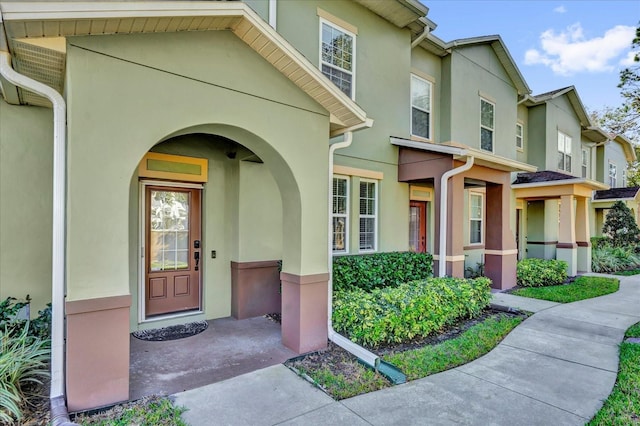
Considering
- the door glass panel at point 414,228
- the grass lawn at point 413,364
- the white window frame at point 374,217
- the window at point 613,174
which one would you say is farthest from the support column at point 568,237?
the window at point 613,174

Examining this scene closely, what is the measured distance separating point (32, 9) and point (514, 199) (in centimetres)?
1420

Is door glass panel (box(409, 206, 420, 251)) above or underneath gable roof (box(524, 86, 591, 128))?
underneath

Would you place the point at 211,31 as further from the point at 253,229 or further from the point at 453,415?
the point at 453,415

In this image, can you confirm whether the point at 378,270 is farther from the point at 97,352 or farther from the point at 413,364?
the point at 97,352

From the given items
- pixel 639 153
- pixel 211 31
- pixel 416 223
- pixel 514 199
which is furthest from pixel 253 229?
pixel 639 153

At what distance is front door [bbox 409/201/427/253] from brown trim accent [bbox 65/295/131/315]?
8119 mm

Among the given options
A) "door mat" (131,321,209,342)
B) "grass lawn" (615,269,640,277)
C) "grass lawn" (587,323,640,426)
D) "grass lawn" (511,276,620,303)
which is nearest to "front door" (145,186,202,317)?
"door mat" (131,321,209,342)

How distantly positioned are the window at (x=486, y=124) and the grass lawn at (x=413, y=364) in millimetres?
6944

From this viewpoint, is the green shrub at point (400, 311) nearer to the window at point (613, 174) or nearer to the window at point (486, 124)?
the window at point (486, 124)

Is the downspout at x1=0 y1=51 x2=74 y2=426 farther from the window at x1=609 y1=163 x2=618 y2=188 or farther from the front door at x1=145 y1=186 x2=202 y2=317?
the window at x1=609 y1=163 x2=618 y2=188

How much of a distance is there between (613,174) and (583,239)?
425 inches

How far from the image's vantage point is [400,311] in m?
5.63

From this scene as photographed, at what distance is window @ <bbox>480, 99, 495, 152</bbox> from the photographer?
11148mm

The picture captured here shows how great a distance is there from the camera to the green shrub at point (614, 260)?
1359 cm
